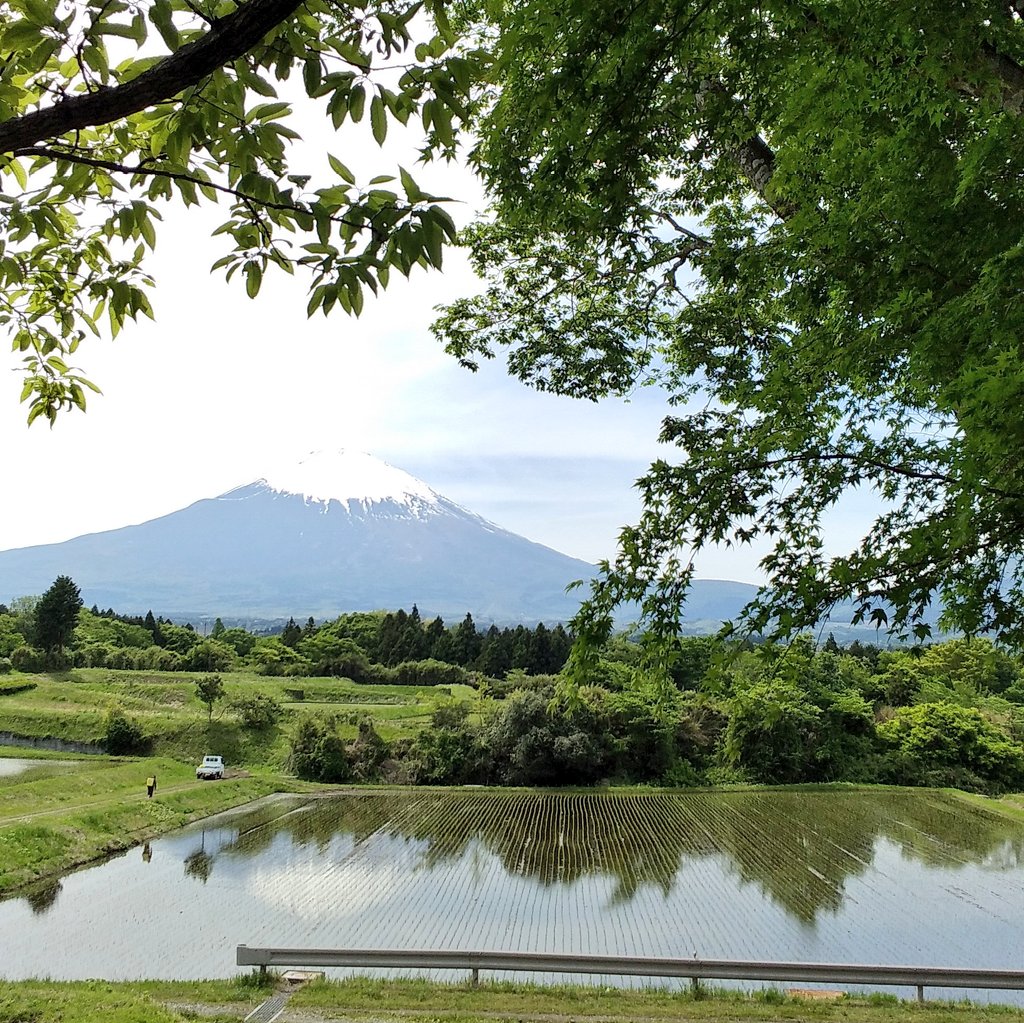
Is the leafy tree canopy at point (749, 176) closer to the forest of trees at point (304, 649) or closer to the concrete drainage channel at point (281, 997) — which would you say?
the concrete drainage channel at point (281, 997)

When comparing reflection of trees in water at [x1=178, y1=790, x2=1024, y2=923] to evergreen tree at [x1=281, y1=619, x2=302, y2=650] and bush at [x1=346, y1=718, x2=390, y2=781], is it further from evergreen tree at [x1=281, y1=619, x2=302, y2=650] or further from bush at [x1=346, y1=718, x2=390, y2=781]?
evergreen tree at [x1=281, y1=619, x2=302, y2=650]

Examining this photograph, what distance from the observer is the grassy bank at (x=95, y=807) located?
15.7 m

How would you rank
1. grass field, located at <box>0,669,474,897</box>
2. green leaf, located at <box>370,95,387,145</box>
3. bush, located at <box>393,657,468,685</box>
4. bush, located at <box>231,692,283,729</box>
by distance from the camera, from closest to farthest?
green leaf, located at <box>370,95,387,145</box>
grass field, located at <box>0,669,474,897</box>
bush, located at <box>231,692,283,729</box>
bush, located at <box>393,657,468,685</box>

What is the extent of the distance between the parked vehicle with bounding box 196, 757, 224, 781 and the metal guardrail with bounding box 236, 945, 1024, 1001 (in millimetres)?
20428

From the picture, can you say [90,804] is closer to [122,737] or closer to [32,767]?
[32,767]

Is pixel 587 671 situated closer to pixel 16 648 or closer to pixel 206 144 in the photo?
pixel 206 144

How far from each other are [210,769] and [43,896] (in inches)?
550

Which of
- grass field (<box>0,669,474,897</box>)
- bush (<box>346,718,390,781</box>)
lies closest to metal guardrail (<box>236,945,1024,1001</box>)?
grass field (<box>0,669,474,897</box>)

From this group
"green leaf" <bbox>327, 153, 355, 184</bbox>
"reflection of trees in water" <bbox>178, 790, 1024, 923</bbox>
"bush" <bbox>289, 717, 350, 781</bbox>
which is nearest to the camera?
"green leaf" <bbox>327, 153, 355, 184</bbox>

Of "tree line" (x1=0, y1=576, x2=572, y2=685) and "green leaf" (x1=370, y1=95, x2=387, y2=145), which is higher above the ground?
"green leaf" (x1=370, y1=95, x2=387, y2=145)

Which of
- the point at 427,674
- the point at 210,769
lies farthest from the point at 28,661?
the point at 210,769

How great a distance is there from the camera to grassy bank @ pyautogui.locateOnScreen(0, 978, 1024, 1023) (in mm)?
7707

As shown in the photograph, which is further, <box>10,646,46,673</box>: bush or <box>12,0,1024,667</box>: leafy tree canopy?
<box>10,646,46,673</box>: bush

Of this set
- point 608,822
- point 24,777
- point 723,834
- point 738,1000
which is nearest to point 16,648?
point 24,777
